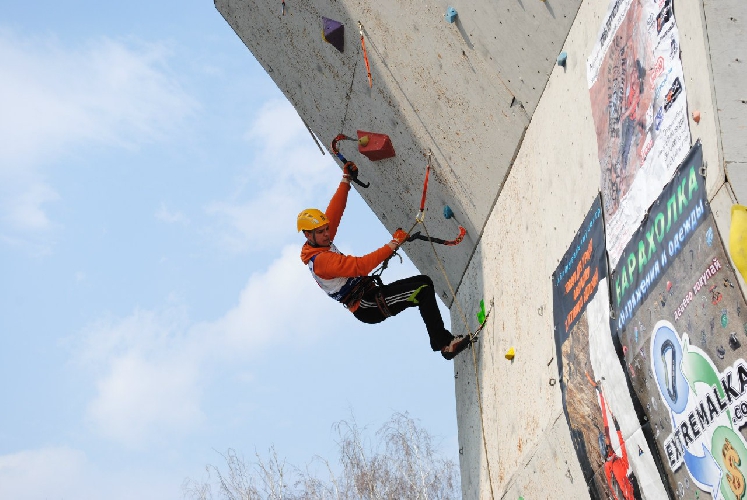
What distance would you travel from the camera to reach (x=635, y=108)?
3.46 metres

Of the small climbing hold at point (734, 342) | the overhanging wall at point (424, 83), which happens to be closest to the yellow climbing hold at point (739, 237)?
the small climbing hold at point (734, 342)

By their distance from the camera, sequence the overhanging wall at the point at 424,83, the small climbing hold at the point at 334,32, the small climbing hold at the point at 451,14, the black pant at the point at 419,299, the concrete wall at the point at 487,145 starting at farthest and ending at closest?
the black pant at the point at 419,299
the small climbing hold at the point at 334,32
the small climbing hold at the point at 451,14
the overhanging wall at the point at 424,83
the concrete wall at the point at 487,145

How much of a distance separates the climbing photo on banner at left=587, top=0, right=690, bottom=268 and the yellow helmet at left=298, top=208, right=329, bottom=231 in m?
2.12

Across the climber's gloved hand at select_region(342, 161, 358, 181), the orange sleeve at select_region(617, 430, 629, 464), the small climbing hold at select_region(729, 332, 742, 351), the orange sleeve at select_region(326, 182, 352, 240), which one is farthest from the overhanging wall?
the small climbing hold at select_region(729, 332, 742, 351)

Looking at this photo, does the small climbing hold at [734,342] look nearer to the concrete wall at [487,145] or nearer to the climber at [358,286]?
the concrete wall at [487,145]

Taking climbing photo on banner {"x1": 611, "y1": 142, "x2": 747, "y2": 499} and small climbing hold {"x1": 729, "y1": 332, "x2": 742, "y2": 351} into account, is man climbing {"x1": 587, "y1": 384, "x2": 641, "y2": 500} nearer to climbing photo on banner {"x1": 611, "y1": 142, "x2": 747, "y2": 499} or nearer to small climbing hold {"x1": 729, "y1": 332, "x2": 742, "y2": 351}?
climbing photo on banner {"x1": 611, "y1": 142, "x2": 747, "y2": 499}

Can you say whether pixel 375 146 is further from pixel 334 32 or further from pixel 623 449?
pixel 623 449

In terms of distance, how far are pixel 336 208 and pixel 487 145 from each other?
3.88 ft

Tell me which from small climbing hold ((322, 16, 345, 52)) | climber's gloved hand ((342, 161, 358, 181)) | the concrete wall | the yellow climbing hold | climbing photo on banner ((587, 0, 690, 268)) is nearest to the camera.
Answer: the yellow climbing hold

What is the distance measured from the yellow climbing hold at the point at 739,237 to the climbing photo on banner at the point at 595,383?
97 centimetres

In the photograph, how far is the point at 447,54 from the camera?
197 inches

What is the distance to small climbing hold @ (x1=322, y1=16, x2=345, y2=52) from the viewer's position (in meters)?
5.55

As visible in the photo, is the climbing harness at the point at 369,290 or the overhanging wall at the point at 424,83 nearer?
the overhanging wall at the point at 424,83

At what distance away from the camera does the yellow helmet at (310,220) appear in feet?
18.5
